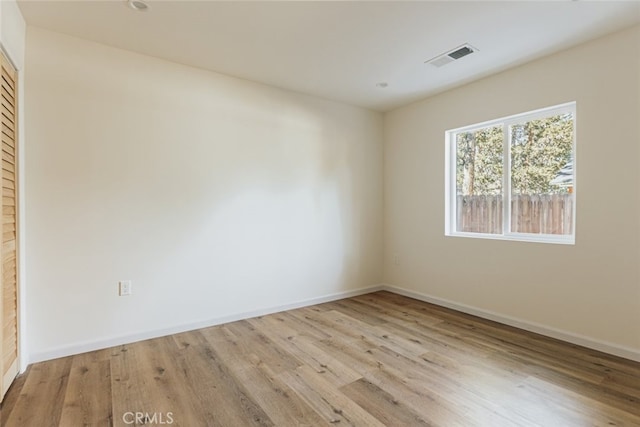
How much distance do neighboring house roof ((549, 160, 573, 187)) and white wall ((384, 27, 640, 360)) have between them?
159 millimetres

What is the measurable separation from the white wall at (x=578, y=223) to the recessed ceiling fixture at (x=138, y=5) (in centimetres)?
305

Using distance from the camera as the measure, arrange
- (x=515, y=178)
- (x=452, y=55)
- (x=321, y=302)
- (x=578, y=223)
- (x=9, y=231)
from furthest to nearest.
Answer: (x=321, y=302) → (x=515, y=178) → (x=452, y=55) → (x=578, y=223) → (x=9, y=231)

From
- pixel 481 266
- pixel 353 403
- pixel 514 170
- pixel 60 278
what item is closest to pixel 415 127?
pixel 514 170

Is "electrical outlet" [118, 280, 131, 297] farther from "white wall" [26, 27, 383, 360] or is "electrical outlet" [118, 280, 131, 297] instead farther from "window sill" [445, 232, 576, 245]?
"window sill" [445, 232, 576, 245]

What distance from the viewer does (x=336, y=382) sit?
211 cm

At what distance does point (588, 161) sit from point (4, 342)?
4.36m

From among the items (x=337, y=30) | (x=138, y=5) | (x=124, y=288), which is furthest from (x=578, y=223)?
(x=124, y=288)

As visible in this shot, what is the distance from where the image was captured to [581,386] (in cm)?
203

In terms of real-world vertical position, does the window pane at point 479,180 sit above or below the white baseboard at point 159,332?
above
